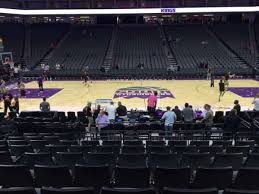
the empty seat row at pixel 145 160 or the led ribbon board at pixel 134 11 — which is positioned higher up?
the led ribbon board at pixel 134 11

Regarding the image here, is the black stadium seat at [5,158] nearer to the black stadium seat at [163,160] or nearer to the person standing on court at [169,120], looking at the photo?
the black stadium seat at [163,160]

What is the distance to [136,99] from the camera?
25.4 meters

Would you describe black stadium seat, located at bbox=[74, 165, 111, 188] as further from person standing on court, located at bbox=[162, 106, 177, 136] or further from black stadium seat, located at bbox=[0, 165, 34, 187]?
Answer: person standing on court, located at bbox=[162, 106, 177, 136]

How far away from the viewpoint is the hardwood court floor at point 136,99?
76.2 feet

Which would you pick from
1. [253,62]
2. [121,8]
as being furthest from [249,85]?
[121,8]

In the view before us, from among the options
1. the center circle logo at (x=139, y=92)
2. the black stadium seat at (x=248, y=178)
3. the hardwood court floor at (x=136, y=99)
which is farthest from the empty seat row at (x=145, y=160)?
the center circle logo at (x=139, y=92)

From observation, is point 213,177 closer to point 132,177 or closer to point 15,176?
point 132,177

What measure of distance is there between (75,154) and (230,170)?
9.95 ft

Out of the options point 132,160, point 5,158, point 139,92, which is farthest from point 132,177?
point 139,92

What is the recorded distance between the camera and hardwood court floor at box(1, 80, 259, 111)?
23234 mm

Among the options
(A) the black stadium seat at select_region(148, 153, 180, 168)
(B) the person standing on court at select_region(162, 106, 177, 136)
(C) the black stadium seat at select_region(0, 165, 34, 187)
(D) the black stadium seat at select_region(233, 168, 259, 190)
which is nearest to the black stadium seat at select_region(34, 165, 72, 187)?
(C) the black stadium seat at select_region(0, 165, 34, 187)

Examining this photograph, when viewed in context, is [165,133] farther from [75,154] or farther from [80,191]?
[80,191]

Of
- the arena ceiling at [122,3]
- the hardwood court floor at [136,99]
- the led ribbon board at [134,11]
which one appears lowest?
the hardwood court floor at [136,99]

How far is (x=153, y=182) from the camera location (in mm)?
6430
